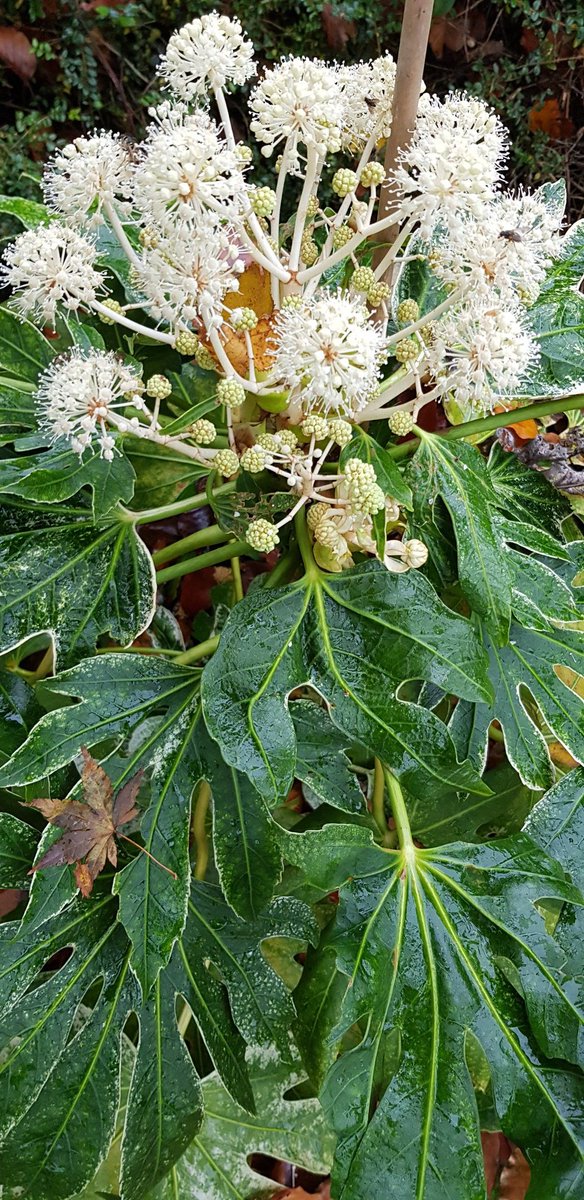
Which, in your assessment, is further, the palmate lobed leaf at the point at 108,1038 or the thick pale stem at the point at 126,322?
the palmate lobed leaf at the point at 108,1038

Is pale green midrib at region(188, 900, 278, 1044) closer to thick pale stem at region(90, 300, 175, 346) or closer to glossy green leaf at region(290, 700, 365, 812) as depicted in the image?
glossy green leaf at region(290, 700, 365, 812)

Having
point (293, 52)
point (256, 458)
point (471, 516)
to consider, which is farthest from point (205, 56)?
point (293, 52)

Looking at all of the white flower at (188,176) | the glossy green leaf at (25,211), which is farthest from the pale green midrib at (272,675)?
the glossy green leaf at (25,211)

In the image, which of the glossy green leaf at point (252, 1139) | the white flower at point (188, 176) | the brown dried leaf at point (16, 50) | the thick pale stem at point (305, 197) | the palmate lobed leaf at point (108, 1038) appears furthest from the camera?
Answer: the brown dried leaf at point (16, 50)

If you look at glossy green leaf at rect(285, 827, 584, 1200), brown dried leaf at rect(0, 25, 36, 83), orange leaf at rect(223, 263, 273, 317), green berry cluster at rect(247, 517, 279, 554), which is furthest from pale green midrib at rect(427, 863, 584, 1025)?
brown dried leaf at rect(0, 25, 36, 83)

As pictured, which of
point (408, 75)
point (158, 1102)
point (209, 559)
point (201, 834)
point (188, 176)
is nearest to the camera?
point (188, 176)

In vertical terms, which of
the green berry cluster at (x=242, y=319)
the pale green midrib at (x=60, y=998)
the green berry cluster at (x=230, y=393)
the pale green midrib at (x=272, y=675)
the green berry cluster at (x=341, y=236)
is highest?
the green berry cluster at (x=341, y=236)

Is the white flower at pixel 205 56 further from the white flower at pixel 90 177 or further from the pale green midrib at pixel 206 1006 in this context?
the pale green midrib at pixel 206 1006

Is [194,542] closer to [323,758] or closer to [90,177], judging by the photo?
[323,758]
